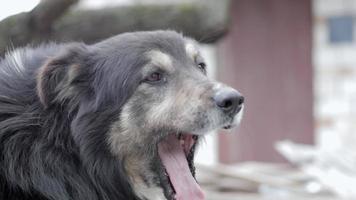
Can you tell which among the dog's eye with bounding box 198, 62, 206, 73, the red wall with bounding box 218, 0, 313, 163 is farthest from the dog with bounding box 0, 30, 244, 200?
the red wall with bounding box 218, 0, 313, 163

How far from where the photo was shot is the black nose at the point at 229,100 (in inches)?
145

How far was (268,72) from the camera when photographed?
878 centimetres

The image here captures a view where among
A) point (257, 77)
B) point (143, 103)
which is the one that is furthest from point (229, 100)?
point (257, 77)

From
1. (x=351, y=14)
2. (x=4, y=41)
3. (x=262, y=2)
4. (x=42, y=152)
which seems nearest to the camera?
(x=42, y=152)

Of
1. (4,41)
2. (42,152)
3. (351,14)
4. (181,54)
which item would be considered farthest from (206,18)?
(351,14)

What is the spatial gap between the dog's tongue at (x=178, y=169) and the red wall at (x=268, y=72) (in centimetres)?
470

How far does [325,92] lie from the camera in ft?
48.4

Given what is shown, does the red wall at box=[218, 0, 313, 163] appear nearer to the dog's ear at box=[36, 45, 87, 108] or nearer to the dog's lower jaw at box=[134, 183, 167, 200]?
the dog's lower jaw at box=[134, 183, 167, 200]

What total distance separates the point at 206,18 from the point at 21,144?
9.07 ft

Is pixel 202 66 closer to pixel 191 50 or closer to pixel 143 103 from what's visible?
pixel 191 50

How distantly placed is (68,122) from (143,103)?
0.36 meters

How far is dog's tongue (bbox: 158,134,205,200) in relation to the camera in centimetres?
386

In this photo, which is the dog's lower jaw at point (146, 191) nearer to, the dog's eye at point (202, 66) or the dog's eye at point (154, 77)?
the dog's eye at point (154, 77)

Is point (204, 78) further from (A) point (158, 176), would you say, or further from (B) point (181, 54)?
(A) point (158, 176)
